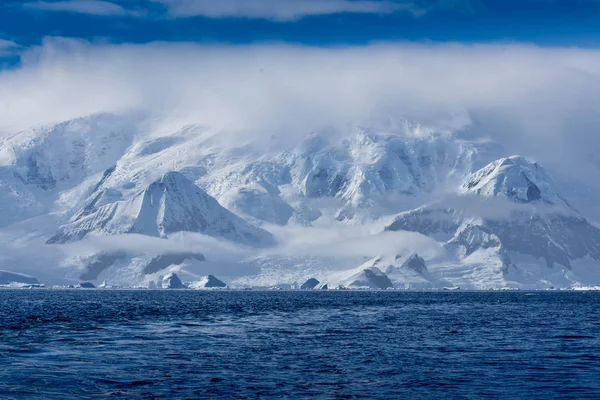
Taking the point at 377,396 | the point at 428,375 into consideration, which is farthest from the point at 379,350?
the point at 377,396

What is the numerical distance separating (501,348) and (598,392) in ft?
88.6

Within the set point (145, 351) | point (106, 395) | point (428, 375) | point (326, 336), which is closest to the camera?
point (106, 395)

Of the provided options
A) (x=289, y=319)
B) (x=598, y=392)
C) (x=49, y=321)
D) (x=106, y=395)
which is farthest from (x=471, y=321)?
(x=106, y=395)

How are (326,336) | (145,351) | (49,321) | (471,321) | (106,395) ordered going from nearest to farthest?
(106,395)
(145,351)
(326,336)
(49,321)
(471,321)

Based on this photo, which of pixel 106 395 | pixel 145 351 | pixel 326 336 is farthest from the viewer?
pixel 326 336

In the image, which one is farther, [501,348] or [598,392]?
[501,348]

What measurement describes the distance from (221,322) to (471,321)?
36.2 m

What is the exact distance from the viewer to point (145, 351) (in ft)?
282

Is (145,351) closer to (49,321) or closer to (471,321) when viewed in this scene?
(49,321)

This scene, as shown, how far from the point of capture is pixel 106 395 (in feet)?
201

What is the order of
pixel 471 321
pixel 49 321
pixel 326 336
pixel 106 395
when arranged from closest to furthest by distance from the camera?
pixel 106 395, pixel 326 336, pixel 49 321, pixel 471 321

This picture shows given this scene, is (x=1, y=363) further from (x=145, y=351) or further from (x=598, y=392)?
(x=598, y=392)

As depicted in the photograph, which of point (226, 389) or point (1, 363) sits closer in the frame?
point (226, 389)

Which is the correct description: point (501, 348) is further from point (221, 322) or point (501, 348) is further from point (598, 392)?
point (221, 322)
